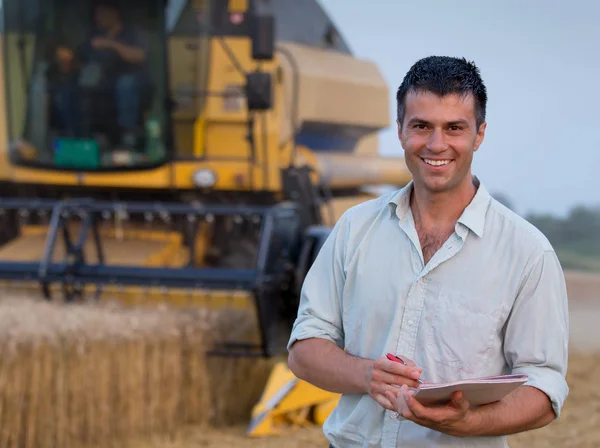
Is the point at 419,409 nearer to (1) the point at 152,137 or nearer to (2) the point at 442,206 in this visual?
(2) the point at 442,206

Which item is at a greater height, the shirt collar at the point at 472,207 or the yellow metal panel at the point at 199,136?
the shirt collar at the point at 472,207

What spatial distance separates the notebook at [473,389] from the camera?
1707mm

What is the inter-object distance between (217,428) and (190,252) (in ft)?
5.40

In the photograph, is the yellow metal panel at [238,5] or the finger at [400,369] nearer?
the finger at [400,369]

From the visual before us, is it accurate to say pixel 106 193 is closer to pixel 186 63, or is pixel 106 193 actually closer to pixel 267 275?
pixel 186 63

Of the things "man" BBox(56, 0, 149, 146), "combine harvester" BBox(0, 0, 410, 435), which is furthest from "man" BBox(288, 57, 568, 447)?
"man" BBox(56, 0, 149, 146)

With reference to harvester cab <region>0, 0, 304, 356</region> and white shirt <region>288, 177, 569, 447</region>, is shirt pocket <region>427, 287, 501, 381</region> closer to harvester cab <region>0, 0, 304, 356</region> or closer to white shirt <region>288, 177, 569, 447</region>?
white shirt <region>288, 177, 569, 447</region>

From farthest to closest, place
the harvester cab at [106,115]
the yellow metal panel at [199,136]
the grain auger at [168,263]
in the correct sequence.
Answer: the yellow metal panel at [199,136] < the harvester cab at [106,115] < the grain auger at [168,263]

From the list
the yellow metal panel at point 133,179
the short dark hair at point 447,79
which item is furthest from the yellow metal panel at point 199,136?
the short dark hair at point 447,79

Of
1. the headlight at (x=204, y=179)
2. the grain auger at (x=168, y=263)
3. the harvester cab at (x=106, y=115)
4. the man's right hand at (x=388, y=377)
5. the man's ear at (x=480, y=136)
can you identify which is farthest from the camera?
the headlight at (x=204, y=179)

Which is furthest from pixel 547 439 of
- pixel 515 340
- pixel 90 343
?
pixel 515 340

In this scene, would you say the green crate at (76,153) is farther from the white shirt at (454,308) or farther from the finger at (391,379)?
the finger at (391,379)

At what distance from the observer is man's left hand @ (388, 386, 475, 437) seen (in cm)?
177

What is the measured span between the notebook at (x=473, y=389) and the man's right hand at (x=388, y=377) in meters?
0.06
